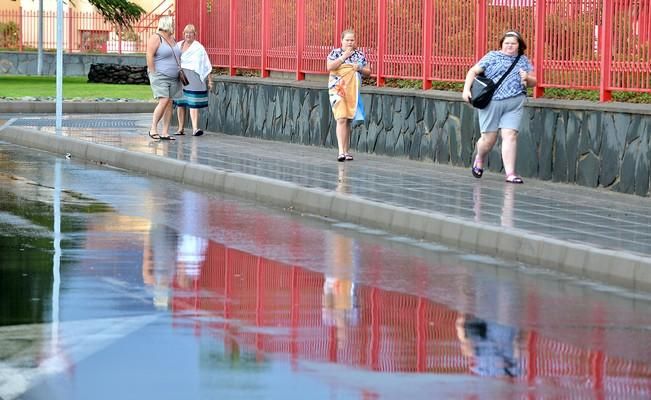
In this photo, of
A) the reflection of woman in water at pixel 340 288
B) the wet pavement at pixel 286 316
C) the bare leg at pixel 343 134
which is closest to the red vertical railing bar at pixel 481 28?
the bare leg at pixel 343 134

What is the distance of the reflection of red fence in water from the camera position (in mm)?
8516

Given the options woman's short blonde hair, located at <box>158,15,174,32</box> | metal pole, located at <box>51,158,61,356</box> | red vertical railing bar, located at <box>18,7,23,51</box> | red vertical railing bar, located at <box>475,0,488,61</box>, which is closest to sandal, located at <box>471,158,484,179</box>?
red vertical railing bar, located at <box>475,0,488,61</box>

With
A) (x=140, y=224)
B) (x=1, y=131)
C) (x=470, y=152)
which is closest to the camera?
(x=140, y=224)

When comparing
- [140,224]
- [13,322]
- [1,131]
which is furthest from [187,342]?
[1,131]

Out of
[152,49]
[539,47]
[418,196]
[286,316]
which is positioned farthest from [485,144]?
[286,316]

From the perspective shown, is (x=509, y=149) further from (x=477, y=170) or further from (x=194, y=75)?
(x=194, y=75)

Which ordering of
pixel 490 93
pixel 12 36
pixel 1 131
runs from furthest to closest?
pixel 12 36 < pixel 1 131 < pixel 490 93

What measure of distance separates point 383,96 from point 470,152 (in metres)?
2.31

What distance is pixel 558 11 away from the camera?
1895 cm

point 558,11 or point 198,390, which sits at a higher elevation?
point 558,11

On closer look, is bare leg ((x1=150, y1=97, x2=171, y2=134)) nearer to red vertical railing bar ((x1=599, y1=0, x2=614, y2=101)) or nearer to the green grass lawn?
red vertical railing bar ((x1=599, y1=0, x2=614, y2=101))

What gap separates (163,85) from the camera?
2477 centimetres

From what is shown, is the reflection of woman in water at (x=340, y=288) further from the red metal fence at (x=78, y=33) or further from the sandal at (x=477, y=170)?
the red metal fence at (x=78, y=33)

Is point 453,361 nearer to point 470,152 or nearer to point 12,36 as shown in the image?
point 470,152
